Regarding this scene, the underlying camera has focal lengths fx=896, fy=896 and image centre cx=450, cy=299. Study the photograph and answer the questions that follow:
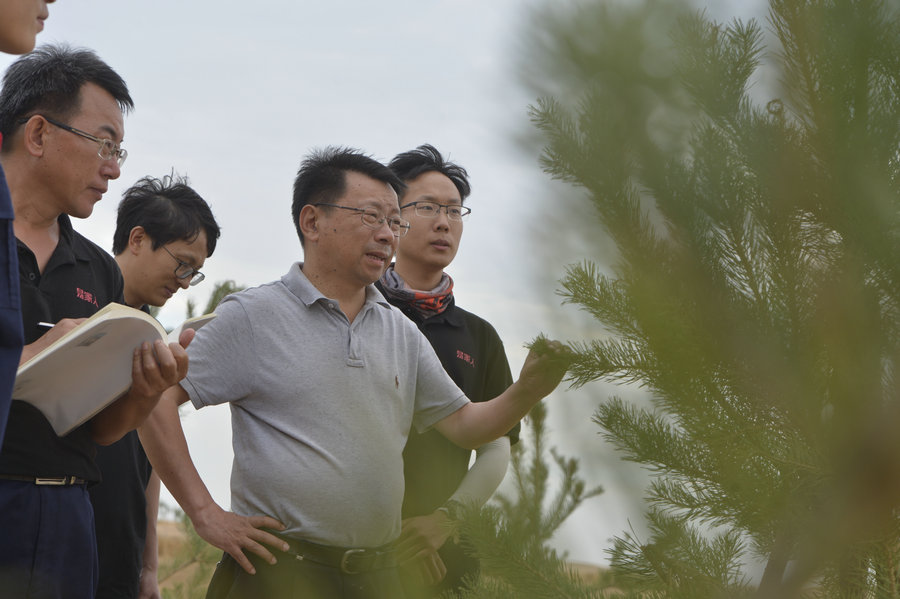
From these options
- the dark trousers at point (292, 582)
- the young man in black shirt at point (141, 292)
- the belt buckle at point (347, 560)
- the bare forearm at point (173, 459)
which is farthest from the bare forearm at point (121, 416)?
the young man in black shirt at point (141, 292)

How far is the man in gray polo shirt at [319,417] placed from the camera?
2.51m

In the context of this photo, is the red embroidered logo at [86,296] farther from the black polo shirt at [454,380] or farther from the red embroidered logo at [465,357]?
the red embroidered logo at [465,357]

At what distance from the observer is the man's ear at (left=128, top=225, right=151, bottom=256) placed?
133 inches

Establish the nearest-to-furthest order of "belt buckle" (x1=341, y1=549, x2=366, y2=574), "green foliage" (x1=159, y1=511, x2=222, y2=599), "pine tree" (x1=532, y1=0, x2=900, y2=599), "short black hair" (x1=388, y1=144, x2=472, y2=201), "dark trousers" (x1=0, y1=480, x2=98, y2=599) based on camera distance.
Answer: "pine tree" (x1=532, y1=0, x2=900, y2=599) → "dark trousers" (x1=0, y1=480, x2=98, y2=599) → "belt buckle" (x1=341, y1=549, x2=366, y2=574) → "short black hair" (x1=388, y1=144, x2=472, y2=201) → "green foliage" (x1=159, y1=511, x2=222, y2=599)

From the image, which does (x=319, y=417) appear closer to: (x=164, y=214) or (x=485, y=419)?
(x=485, y=419)

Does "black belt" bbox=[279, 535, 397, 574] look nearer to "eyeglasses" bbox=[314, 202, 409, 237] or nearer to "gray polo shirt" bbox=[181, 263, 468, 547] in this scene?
"gray polo shirt" bbox=[181, 263, 468, 547]

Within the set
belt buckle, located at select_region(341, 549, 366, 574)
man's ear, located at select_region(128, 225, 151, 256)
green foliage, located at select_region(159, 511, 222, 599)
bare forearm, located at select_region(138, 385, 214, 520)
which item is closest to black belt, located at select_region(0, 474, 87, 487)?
bare forearm, located at select_region(138, 385, 214, 520)

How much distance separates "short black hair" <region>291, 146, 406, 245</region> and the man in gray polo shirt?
0.35 ft

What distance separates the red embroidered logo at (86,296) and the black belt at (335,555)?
0.83 meters

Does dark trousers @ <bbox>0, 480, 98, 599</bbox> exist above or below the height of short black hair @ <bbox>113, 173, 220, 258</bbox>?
below

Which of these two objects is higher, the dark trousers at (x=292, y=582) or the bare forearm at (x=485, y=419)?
→ the bare forearm at (x=485, y=419)

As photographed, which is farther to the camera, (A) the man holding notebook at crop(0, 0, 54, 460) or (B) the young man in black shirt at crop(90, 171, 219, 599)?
(B) the young man in black shirt at crop(90, 171, 219, 599)

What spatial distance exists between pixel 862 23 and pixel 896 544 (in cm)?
57

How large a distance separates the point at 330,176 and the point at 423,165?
0.66 meters
